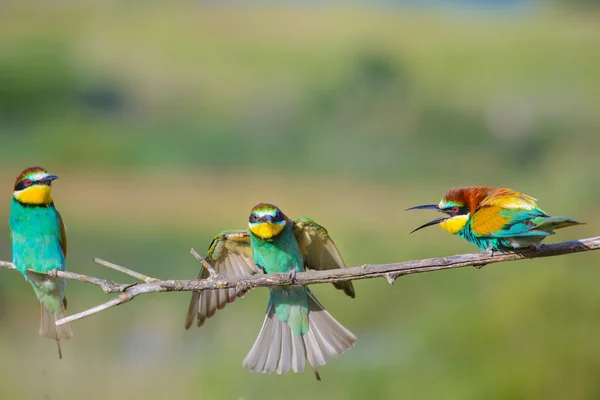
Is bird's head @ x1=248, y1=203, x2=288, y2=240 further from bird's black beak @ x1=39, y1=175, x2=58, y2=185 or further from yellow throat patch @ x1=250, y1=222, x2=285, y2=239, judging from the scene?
bird's black beak @ x1=39, y1=175, x2=58, y2=185

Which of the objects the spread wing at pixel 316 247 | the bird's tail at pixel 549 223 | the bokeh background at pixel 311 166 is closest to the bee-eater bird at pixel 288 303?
the spread wing at pixel 316 247

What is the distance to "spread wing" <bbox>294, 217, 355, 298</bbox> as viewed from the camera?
307 cm

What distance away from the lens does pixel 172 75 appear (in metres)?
10.7

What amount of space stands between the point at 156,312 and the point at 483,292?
240cm

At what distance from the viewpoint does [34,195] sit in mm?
3039

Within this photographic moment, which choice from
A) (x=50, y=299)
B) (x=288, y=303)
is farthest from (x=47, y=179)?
(x=288, y=303)

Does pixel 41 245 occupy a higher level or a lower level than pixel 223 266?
higher

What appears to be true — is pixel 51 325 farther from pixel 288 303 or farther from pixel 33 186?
pixel 288 303

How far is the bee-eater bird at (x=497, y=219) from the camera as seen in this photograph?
2.41m

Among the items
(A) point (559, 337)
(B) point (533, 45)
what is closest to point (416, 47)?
(B) point (533, 45)

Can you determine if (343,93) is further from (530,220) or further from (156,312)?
(530,220)

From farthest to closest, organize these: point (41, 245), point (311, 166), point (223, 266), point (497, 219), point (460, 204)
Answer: point (311, 166) < point (223, 266) < point (41, 245) < point (460, 204) < point (497, 219)

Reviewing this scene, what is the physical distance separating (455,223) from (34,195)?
1.33 m

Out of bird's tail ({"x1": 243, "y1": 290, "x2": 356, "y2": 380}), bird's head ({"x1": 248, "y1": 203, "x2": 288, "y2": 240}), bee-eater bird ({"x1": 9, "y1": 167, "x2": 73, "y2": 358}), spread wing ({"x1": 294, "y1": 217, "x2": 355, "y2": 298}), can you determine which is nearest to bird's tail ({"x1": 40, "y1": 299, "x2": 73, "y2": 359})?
bee-eater bird ({"x1": 9, "y1": 167, "x2": 73, "y2": 358})
